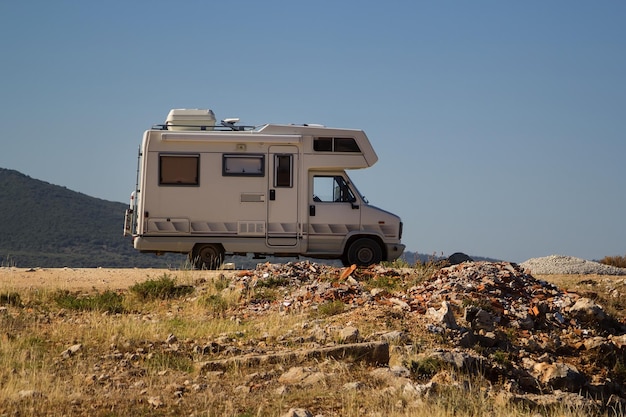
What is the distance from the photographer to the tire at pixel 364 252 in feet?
67.0

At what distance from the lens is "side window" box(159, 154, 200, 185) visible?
2014 centimetres

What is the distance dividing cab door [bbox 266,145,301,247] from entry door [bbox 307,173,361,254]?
37 cm

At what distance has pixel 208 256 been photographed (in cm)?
2048

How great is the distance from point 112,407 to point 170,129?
1143cm

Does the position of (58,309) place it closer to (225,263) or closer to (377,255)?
(225,263)

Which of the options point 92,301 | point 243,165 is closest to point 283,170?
point 243,165

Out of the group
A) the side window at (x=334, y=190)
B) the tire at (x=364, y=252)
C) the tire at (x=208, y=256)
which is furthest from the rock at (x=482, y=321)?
the tire at (x=208, y=256)

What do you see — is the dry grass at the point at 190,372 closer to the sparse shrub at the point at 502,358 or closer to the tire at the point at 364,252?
the sparse shrub at the point at 502,358

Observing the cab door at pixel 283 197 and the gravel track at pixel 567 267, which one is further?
the gravel track at pixel 567 267

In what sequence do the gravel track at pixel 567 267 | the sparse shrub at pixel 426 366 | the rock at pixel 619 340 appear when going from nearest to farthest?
1. the sparse shrub at pixel 426 366
2. the rock at pixel 619 340
3. the gravel track at pixel 567 267

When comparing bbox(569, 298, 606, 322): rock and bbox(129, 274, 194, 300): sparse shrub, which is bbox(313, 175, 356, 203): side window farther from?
bbox(569, 298, 606, 322): rock

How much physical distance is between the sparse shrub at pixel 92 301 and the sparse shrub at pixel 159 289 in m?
0.35

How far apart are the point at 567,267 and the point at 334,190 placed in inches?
281

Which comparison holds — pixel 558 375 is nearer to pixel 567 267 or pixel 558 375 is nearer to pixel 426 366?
pixel 426 366
